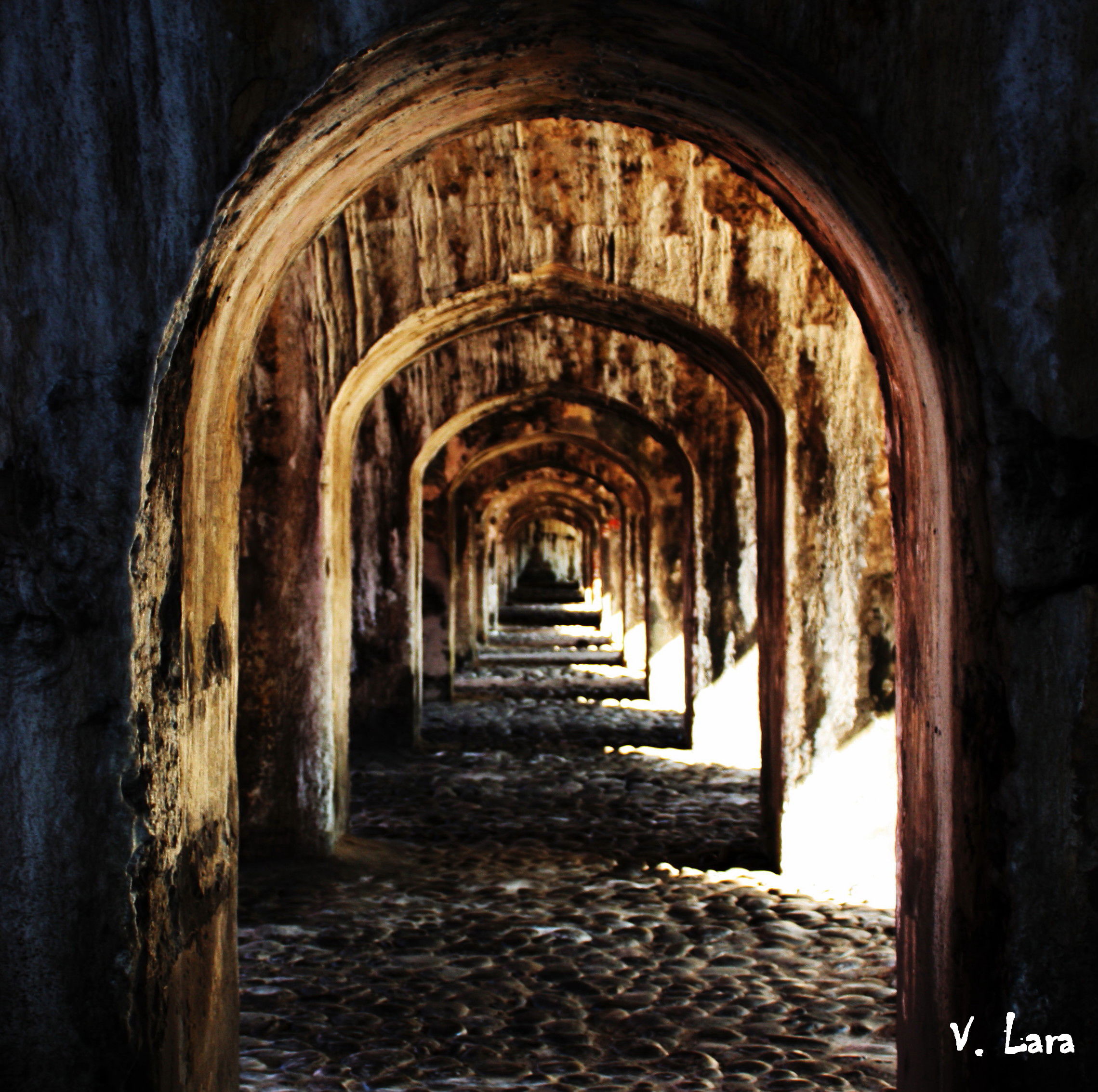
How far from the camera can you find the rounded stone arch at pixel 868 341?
8.12 feet

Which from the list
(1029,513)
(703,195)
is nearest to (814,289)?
(703,195)

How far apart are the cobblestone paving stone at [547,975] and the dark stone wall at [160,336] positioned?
159 cm

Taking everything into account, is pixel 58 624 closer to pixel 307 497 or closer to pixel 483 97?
pixel 483 97

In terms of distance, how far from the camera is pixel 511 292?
22.3 ft

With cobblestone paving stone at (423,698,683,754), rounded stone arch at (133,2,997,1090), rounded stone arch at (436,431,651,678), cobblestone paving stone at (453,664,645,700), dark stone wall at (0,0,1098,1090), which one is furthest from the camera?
rounded stone arch at (436,431,651,678)

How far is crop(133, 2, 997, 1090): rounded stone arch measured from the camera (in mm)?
2475

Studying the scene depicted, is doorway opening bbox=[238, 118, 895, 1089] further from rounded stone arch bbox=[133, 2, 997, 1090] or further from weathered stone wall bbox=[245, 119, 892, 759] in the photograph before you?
rounded stone arch bbox=[133, 2, 997, 1090]

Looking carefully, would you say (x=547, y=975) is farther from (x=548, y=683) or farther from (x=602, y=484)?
(x=602, y=484)

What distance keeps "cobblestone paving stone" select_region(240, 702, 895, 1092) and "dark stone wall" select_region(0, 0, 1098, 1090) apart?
1593mm

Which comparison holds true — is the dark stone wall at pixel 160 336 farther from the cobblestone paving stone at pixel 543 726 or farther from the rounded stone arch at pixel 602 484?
the rounded stone arch at pixel 602 484

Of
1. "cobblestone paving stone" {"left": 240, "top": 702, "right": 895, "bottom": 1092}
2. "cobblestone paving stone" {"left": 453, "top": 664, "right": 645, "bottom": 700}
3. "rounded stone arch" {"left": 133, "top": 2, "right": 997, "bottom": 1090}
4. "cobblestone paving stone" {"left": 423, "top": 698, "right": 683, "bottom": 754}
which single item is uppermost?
Result: "rounded stone arch" {"left": 133, "top": 2, "right": 997, "bottom": 1090}

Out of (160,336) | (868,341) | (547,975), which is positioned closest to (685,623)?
(547,975)

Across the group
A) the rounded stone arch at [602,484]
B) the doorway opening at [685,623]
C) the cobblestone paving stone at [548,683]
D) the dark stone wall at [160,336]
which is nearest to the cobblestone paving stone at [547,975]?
the doorway opening at [685,623]

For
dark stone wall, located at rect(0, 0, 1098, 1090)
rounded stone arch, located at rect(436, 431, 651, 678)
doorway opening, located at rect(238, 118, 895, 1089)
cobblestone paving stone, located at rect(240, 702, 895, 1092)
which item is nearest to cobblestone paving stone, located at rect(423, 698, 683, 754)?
doorway opening, located at rect(238, 118, 895, 1089)
